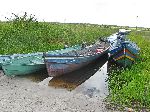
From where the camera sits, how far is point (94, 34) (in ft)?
121

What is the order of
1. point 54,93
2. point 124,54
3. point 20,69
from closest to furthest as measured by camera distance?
Answer: point 54,93 < point 20,69 < point 124,54

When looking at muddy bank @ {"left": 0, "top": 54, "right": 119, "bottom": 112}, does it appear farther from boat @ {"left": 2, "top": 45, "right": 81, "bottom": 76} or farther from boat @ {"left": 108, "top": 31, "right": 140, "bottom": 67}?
boat @ {"left": 108, "top": 31, "right": 140, "bottom": 67}

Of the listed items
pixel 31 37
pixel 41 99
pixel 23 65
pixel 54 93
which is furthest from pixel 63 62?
pixel 31 37

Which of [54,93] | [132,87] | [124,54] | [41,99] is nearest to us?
[41,99]

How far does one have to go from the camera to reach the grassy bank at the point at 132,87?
15594 mm

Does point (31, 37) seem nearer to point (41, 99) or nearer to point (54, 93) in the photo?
point (54, 93)

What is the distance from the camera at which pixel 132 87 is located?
16812mm

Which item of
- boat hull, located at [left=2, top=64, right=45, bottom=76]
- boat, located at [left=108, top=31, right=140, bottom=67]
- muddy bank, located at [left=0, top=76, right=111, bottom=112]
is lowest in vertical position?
muddy bank, located at [left=0, top=76, right=111, bottom=112]

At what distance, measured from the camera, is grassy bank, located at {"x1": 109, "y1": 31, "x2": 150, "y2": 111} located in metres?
15.6

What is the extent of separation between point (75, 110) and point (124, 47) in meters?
7.71

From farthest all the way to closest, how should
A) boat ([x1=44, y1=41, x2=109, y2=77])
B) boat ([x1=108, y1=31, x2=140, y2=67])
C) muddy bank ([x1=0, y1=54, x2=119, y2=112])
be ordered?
boat ([x1=108, y1=31, x2=140, y2=67]) → boat ([x1=44, y1=41, x2=109, y2=77]) → muddy bank ([x1=0, y1=54, x2=119, y2=112])

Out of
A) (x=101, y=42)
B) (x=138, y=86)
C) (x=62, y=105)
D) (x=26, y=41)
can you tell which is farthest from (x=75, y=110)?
(x=101, y=42)

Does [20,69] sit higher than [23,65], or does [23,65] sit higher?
[23,65]

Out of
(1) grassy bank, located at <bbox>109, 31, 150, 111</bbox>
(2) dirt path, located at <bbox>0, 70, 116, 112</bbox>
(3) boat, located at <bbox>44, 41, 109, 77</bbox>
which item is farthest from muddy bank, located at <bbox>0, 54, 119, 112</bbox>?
(1) grassy bank, located at <bbox>109, 31, 150, 111</bbox>
